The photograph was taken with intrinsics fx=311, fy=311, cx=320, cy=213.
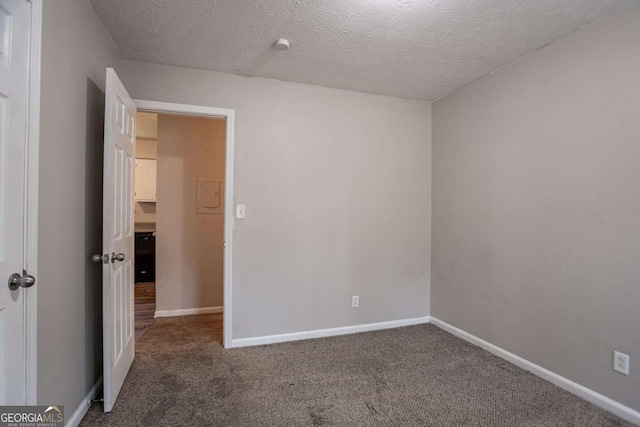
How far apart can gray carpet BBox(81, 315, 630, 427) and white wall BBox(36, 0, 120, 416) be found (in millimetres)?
457

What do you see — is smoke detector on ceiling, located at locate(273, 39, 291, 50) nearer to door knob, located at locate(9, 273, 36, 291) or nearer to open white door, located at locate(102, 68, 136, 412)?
open white door, located at locate(102, 68, 136, 412)

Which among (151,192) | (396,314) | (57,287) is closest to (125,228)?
(57,287)

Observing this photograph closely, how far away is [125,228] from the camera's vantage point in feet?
7.45

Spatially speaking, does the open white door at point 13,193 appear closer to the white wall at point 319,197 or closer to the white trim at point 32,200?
the white trim at point 32,200

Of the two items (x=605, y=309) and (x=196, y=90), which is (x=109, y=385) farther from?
(x=605, y=309)

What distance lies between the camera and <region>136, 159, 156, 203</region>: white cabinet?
5707 millimetres

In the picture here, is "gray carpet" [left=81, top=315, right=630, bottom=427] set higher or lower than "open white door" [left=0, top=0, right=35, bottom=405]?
lower

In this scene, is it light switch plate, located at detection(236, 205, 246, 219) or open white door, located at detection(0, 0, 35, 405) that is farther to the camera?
light switch plate, located at detection(236, 205, 246, 219)

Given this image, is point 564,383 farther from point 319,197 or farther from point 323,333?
point 319,197

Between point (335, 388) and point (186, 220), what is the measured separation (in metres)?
2.67

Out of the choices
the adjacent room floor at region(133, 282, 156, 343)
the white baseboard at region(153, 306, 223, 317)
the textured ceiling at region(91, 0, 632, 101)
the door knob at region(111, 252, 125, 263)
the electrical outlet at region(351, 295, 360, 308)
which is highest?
the textured ceiling at region(91, 0, 632, 101)

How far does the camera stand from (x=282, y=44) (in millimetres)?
2271

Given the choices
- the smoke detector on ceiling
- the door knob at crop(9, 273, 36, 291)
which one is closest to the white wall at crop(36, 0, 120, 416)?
the door knob at crop(9, 273, 36, 291)

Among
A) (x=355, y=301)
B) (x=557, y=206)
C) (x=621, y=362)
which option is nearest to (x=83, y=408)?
(x=355, y=301)
